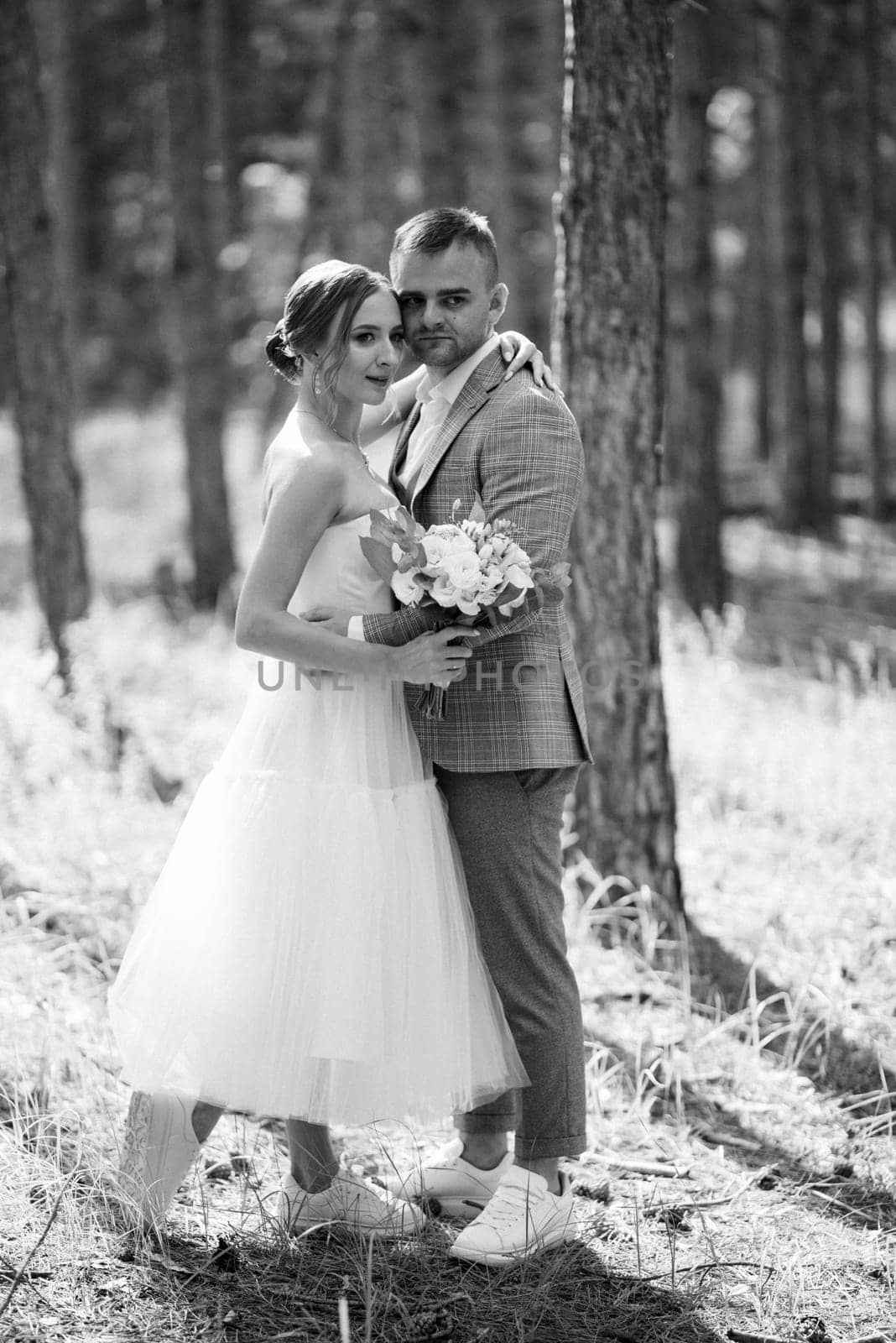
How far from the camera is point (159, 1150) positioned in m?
3.12

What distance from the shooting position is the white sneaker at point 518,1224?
3105mm

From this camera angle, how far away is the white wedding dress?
2.95 meters

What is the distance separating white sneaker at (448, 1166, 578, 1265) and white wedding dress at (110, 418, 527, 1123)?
0.83 ft

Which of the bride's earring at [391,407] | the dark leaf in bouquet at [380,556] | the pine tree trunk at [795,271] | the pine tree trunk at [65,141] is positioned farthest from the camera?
the pine tree trunk at [795,271]

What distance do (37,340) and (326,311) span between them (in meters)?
4.67

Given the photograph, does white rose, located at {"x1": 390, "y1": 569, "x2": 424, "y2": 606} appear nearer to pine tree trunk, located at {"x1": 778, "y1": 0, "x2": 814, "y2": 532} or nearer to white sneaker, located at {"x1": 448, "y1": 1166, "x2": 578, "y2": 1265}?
white sneaker, located at {"x1": 448, "y1": 1166, "x2": 578, "y2": 1265}

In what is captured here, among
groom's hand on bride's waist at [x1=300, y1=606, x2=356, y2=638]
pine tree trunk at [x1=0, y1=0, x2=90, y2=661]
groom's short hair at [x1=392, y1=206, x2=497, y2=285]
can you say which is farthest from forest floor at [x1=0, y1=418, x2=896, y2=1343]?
groom's short hair at [x1=392, y1=206, x2=497, y2=285]

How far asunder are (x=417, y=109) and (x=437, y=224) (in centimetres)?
1106

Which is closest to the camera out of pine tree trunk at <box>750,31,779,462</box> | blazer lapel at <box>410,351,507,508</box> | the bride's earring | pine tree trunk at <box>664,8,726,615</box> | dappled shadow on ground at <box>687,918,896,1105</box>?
blazer lapel at <box>410,351,507,508</box>

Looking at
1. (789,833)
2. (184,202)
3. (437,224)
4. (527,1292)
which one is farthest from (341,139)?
(527,1292)

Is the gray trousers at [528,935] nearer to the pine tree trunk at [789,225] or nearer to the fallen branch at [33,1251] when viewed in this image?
the fallen branch at [33,1251]

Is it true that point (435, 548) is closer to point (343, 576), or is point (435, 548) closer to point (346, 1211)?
point (343, 576)

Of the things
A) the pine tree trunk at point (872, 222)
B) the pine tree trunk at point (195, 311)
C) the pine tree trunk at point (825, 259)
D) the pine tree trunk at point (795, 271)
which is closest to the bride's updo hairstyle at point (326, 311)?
the pine tree trunk at point (195, 311)

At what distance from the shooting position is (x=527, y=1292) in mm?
3000
